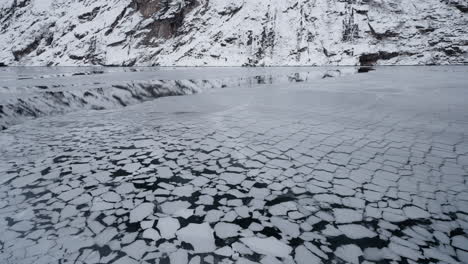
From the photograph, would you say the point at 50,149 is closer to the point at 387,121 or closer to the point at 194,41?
the point at 387,121

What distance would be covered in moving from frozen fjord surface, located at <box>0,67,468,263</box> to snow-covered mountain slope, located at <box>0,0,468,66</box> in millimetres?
41095

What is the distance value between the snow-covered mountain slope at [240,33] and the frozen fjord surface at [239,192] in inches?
1618

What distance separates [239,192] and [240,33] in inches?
1998

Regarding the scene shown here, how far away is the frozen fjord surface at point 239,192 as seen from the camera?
2.55m

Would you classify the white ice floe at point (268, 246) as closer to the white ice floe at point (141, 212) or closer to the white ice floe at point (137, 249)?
the white ice floe at point (137, 249)

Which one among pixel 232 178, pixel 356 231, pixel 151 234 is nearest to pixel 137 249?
pixel 151 234

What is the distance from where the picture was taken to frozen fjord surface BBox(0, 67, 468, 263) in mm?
2549

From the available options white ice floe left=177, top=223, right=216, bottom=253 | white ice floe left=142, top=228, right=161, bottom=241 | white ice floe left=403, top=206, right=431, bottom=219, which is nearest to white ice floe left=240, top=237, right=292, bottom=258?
white ice floe left=177, top=223, right=216, bottom=253

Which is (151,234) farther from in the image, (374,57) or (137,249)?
(374,57)

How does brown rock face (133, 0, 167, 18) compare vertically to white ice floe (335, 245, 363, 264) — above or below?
above

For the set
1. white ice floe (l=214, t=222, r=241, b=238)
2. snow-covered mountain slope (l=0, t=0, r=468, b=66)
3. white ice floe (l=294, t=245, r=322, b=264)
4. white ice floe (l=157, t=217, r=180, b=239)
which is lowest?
white ice floe (l=294, t=245, r=322, b=264)

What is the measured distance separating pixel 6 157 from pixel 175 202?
3.70m

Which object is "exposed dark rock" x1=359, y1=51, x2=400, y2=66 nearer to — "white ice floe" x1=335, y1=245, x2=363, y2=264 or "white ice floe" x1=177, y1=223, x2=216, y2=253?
"white ice floe" x1=335, y1=245, x2=363, y2=264

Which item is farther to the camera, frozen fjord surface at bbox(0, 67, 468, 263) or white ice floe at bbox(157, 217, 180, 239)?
white ice floe at bbox(157, 217, 180, 239)
